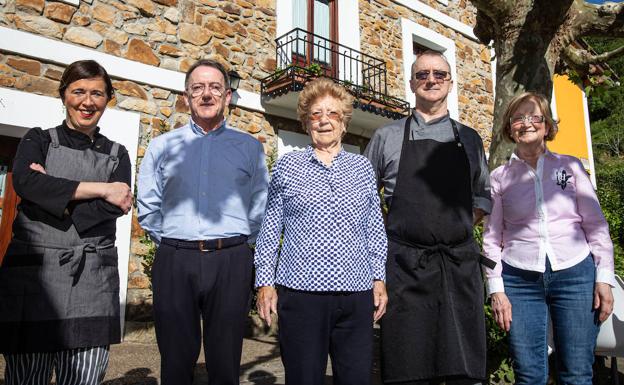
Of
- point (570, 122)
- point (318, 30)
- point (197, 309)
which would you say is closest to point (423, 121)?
point (197, 309)

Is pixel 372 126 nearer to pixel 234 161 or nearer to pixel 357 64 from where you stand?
pixel 357 64

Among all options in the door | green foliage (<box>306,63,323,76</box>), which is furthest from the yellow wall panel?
green foliage (<box>306,63,323,76</box>)

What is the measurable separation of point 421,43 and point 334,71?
Answer: 8.27ft

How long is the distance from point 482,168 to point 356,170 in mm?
708

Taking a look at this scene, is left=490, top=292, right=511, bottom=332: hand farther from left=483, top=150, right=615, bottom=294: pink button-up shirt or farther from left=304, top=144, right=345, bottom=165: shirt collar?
left=304, top=144, right=345, bottom=165: shirt collar

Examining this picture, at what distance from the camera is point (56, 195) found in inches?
72.6

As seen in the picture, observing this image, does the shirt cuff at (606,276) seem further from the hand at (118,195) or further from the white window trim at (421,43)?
the white window trim at (421,43)

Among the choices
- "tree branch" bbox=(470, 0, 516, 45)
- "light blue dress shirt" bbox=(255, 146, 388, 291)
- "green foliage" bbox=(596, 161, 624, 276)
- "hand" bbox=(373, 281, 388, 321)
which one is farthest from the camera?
"green foliage" bbox=(596, 161, 624, 276)

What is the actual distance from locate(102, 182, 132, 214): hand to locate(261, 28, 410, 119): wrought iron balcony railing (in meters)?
4.68

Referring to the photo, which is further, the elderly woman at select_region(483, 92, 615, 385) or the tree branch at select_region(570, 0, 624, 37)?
the tree branch at select_region(570, 0, 624, 37)

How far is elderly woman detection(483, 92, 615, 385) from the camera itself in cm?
212

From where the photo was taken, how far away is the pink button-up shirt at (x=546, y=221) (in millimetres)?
2170

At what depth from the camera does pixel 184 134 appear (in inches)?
Answer: 92.3

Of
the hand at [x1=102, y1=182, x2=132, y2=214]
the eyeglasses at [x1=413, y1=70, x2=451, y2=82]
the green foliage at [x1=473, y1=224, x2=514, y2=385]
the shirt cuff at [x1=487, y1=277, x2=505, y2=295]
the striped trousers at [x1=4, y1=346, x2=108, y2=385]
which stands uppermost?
the eyeglasses at [x1=413, y1=70, x2=451, y2=82]
